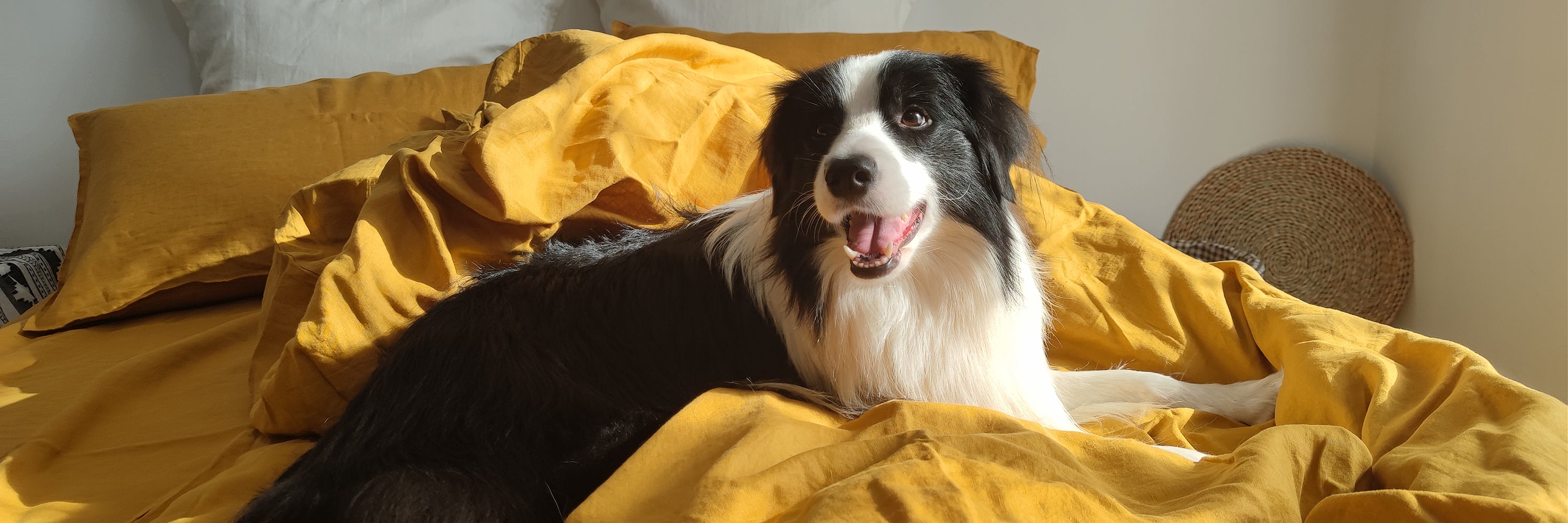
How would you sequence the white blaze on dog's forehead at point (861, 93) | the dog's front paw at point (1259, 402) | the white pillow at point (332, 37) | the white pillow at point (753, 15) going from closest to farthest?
the white blaze on dog's forehead at point (861, 93), the dog's front paw at point (1259, 402), the white pillow at point (332, 37), the white pillow at point (753, 15)

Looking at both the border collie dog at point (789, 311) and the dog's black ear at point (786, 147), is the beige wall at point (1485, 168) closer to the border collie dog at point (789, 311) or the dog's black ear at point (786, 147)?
the border collie dog at point (789, 311)

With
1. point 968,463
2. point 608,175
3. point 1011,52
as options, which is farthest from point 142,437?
point 1011,52

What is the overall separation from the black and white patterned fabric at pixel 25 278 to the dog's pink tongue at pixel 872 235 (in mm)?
2353

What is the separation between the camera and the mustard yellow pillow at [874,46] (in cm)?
246

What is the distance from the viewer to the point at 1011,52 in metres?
2.58

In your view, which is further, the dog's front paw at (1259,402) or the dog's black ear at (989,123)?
the dog's front paw at (1259,402)

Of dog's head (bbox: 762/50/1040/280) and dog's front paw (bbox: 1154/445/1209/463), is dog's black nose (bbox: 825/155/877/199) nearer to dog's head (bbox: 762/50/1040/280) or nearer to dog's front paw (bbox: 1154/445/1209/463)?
dog's head (bbox: 762/50/1040/280)

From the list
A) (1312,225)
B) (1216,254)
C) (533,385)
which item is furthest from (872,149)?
(1312,225)

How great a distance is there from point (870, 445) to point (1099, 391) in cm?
69

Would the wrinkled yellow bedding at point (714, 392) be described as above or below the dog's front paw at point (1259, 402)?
above

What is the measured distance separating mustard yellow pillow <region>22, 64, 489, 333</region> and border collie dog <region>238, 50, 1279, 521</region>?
3.33 ft

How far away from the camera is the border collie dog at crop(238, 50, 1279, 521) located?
1144 mm

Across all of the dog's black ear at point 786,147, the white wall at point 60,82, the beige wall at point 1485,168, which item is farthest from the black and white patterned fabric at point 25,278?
the beige wall at point 1485,168

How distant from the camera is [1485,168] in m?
2.53
